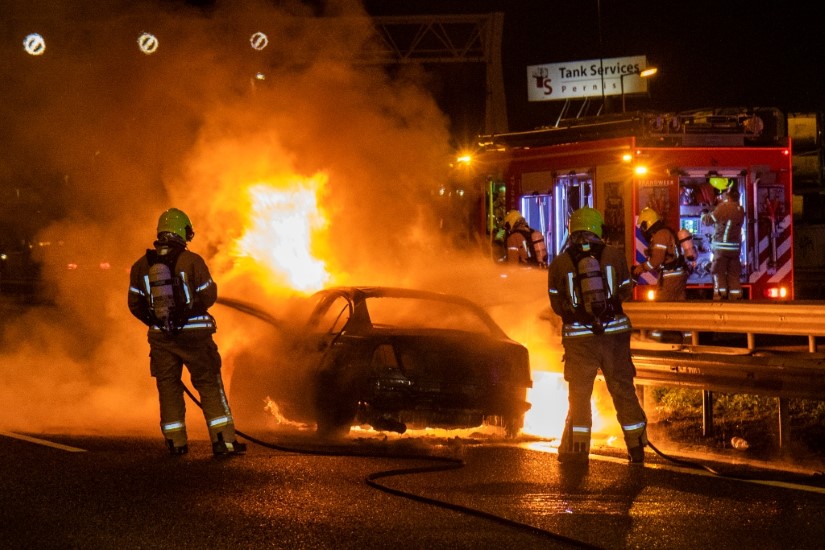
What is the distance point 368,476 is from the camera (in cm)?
703

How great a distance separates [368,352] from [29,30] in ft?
33.5

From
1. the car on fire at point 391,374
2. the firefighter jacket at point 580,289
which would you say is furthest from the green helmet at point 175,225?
the firefighter jacket at point 580,289

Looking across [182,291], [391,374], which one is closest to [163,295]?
[182,291]

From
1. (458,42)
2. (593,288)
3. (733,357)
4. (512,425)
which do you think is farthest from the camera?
(458,42)

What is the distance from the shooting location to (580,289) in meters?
7.75

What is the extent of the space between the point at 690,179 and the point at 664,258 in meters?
1.82

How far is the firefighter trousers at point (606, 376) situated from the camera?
7.75 m

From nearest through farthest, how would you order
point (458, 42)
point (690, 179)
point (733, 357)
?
1. point (733, 357)
2. point (690, 179)
3. point (458, 42)

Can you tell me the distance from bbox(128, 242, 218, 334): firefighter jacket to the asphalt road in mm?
911

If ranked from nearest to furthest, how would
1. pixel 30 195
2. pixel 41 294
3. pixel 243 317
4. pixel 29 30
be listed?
pixel 243 317 < pixel 29 30 < pixel 30 195 < pixel 41 294

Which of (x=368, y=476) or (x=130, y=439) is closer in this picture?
(x=368, y=476)

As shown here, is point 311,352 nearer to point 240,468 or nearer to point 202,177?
point 240,468

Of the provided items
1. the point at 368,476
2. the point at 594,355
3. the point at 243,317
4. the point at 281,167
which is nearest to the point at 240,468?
the point at 368,476

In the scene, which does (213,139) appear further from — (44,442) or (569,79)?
(569,79)
